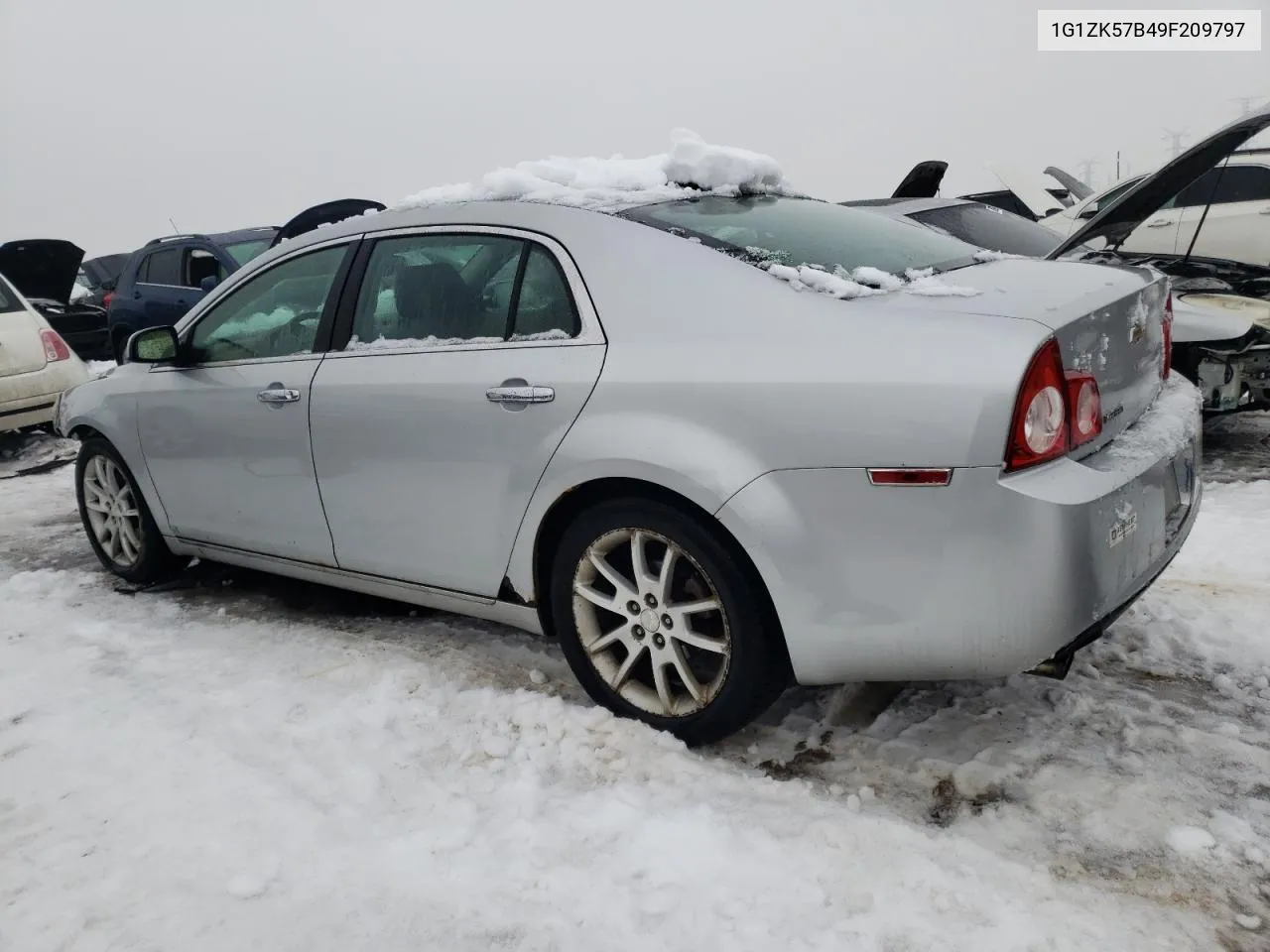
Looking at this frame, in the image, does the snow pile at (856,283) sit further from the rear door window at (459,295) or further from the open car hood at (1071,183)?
the open car hood at (1071,183)

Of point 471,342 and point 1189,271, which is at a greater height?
point 471,342

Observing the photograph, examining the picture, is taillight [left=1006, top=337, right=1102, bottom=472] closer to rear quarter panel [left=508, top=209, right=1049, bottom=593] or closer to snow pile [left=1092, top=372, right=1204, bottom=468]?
rear quarter panel [left=508, top=209, right=1049, bottom=593]

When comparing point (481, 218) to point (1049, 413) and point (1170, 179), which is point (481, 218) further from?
point (1170, 179)

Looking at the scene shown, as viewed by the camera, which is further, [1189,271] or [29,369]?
[29,369]

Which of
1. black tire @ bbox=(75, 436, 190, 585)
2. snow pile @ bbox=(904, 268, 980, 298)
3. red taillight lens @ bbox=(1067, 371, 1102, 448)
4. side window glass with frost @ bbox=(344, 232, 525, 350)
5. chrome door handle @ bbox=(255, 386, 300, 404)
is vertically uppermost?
side window glass with frost @ bbox=(344, 232, 525, 350)

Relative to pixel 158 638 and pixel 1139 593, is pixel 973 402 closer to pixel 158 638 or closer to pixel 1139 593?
pixel 1139 593

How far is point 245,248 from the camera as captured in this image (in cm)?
1066

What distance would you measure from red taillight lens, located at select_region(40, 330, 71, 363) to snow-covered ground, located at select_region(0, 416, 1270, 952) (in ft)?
16.1

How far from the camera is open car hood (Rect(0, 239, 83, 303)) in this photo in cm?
1102

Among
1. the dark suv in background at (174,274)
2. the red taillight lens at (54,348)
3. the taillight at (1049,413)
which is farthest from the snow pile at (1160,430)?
the dark suv in background at (174,274)

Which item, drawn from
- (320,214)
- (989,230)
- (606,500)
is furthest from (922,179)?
(606,500)

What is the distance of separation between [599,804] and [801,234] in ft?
5.57

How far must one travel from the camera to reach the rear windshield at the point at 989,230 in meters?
6.06

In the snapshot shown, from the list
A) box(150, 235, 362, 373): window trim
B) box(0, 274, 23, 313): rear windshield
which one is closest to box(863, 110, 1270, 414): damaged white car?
box(150, 235, 362, 373): window trim
